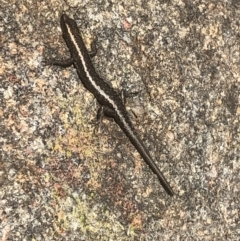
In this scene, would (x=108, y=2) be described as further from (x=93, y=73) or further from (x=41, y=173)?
(x=41, y=173)

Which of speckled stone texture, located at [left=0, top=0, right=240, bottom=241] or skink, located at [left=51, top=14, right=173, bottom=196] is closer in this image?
speckled stone texture, located at [left=0, top=0, right=240, bottom=241]

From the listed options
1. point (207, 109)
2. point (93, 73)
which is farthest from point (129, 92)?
point (207, 109)

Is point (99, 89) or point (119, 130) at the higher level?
point (99, 89)

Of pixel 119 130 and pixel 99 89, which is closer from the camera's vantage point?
pixel 99 89

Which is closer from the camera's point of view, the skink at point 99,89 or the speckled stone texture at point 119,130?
the speckled stone texture at point 119,130
